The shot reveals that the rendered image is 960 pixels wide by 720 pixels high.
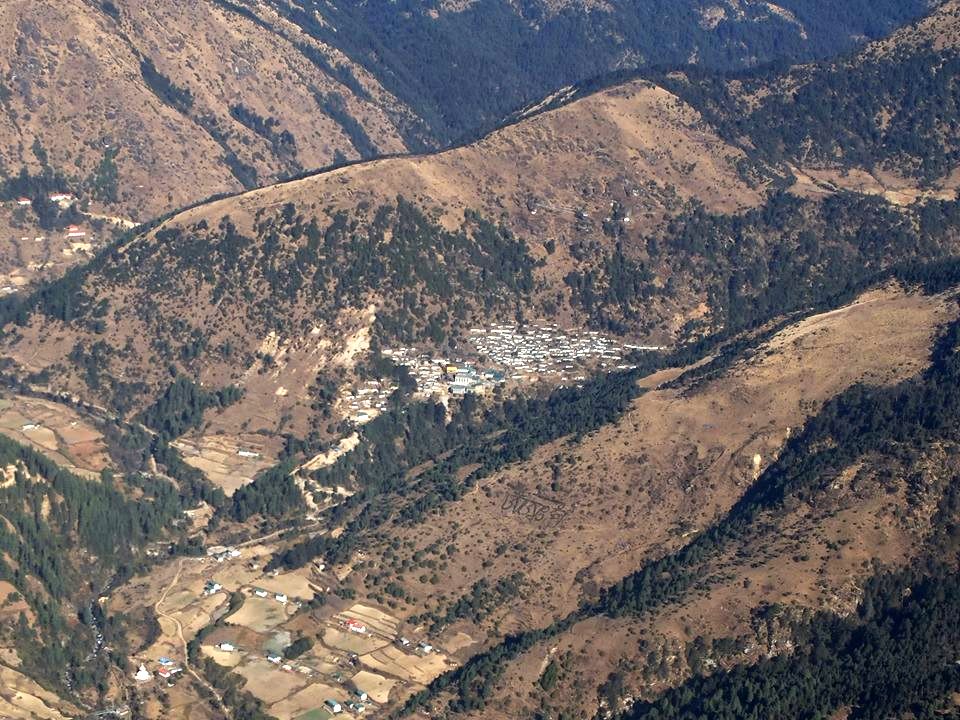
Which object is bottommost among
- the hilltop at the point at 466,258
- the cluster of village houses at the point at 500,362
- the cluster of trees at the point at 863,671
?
the cluster of trees at the point at 863,671

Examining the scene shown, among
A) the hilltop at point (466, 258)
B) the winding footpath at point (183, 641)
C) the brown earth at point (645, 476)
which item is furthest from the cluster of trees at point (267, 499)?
the brown earth at point (645, 476)

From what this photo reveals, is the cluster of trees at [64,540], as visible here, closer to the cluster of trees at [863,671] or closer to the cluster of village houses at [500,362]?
the cluster of village houses at [500,362]

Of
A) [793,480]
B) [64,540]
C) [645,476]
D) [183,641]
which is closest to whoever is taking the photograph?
[183,641]

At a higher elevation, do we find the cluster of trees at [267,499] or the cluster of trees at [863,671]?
the cluster of trees at [267,499]

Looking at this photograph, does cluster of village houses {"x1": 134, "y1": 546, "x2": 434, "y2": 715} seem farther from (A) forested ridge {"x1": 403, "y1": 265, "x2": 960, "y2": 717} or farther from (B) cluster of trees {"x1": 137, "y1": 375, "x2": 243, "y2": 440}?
(B) cluster of trees {"x1": 137, "y1": 375, "x2": 243, "y2": 440}

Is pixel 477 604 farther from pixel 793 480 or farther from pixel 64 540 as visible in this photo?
pixel 64 540

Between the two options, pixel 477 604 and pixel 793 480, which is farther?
pixel 793 480

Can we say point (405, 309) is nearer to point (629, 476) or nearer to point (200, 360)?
point (200, 360)

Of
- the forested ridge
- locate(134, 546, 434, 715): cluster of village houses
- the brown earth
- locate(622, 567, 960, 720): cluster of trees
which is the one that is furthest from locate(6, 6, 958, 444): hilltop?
locate(622, 567, 960, 720): cluster of trees

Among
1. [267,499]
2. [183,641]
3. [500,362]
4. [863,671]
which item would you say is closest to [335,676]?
[183,641]

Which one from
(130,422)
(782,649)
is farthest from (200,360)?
(782,649)

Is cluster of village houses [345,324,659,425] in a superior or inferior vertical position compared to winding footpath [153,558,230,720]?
superior
